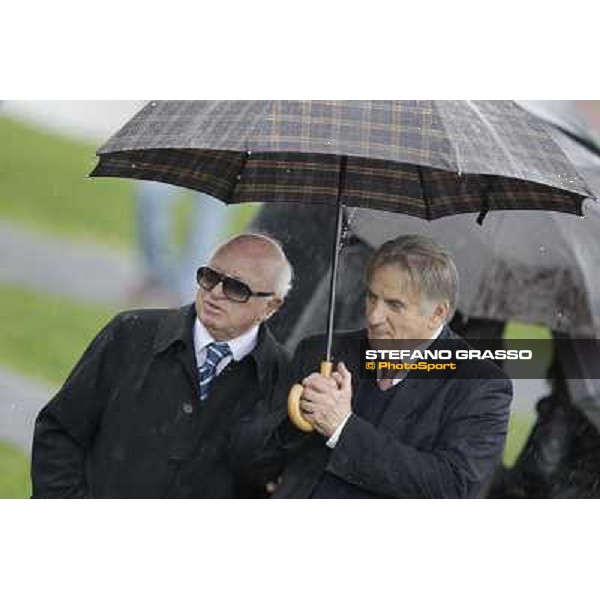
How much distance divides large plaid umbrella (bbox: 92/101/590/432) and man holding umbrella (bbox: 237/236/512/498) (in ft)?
0.46

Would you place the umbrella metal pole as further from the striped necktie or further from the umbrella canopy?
the striped necktie

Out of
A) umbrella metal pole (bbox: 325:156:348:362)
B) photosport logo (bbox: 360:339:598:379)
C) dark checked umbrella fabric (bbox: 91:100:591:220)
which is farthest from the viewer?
photosport logo (bbox: 360:339:598:379)

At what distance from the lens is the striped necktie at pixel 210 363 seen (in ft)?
16.5

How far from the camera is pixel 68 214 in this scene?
492 cm

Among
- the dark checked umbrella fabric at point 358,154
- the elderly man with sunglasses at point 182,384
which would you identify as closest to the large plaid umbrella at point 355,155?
the dark checked umbrella fabric at point 358,154

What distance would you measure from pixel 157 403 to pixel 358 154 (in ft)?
3.58

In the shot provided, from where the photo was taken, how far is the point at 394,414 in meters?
5.01

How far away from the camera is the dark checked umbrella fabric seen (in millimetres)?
4629

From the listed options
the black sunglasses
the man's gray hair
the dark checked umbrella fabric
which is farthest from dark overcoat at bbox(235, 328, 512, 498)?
the dark checked umbrella fabric

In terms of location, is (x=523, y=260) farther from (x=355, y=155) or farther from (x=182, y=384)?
(x=182, y=384)

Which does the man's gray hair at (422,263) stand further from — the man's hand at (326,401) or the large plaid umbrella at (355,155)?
the man's hand at (326,401)
